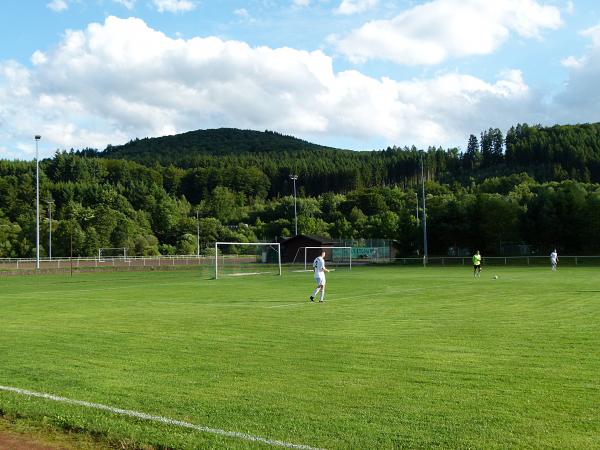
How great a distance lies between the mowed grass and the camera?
21.0 ft

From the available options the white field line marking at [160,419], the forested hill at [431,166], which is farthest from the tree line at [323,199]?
the white field line marking at [160,419]

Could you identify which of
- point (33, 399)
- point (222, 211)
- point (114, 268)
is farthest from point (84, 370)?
point (222, 211)

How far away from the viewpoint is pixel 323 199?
148125mm

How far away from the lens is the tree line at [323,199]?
76.1 meters

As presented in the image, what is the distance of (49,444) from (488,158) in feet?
651

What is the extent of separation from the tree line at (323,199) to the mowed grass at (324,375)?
6072cm

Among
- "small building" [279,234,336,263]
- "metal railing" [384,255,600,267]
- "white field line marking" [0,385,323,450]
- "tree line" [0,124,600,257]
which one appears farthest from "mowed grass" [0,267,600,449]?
"small building" [279,234,336,263]

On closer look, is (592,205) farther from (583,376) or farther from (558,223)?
(583,376)

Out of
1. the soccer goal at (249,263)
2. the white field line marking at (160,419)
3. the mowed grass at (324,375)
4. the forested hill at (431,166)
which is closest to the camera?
the white field line marking at (160,419)

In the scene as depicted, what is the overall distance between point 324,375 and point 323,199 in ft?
458

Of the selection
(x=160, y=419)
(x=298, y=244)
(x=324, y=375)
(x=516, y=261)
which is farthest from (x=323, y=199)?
(x=160, y=419)

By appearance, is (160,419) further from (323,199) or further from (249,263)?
(323,199)

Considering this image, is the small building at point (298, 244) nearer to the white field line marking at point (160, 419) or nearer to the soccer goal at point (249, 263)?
the soccer goal at point (249, 263)

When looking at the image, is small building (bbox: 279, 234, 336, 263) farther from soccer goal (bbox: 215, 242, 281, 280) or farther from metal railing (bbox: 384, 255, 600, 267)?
metal railing (bbox: 384, 255, 600, 267)
